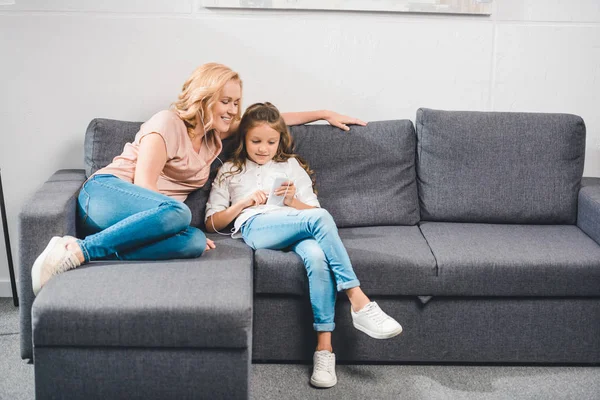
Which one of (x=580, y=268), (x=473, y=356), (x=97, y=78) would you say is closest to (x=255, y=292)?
(x=473, y=356)

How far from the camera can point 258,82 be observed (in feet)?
10.2

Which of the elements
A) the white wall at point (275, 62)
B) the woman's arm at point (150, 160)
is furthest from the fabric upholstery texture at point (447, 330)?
the white wall at point (275, 62)

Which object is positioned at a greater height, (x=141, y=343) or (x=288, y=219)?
(x=288, y=219)

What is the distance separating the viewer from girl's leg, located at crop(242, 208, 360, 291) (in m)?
2.33

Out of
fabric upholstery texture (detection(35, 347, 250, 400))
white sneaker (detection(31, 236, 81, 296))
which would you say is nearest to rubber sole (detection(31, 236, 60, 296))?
white sneaker (detection(31, 236, 81, 296))

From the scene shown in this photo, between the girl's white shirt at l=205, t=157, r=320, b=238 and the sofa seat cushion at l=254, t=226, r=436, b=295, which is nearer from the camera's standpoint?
the sofa seat cushion at l=254, t=226, r=436, b=295

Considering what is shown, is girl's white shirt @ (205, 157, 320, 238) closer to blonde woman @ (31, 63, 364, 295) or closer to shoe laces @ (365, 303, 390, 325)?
blonde woman @ (31, 63, 364, 295)

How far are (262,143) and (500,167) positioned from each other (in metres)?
1.02

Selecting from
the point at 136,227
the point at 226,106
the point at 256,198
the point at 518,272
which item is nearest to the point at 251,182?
the point at 256,198

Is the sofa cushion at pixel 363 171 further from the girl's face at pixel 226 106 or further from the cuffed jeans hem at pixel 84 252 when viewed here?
the cuffed jeans hem at pixel 84 252

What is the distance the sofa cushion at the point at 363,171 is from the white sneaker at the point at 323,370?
68 cm

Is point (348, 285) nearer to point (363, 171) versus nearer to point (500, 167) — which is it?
point (363, 171)

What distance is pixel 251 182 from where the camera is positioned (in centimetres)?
274

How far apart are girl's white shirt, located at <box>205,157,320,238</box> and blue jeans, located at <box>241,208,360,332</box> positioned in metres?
0.21
